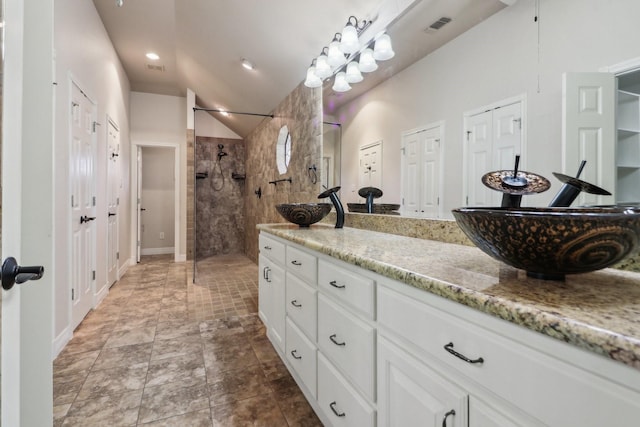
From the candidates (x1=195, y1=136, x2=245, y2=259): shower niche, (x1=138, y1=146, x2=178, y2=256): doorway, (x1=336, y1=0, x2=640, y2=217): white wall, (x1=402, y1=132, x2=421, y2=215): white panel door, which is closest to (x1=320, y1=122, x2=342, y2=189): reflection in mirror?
(x1=336, y1=0, x2=640, y2=217): white wall

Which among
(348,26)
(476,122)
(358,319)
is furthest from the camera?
(348,26)

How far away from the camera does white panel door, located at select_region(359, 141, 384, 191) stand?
1953 millimetres

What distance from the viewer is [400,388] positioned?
2.81 ft

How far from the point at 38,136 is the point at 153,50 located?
401 centimetres

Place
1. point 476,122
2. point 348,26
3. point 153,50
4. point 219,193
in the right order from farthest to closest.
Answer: point 219,193, point 153,50, point 348,26, point 476,122

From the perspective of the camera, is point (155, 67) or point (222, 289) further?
point (155, 67)

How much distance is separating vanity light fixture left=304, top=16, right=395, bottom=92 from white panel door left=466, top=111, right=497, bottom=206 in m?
0.84

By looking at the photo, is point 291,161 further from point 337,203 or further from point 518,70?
point 518,70

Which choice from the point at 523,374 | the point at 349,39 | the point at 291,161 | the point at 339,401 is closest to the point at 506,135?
the point at 523,374

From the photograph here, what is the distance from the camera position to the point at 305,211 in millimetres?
2111

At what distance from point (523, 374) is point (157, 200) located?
6798mm

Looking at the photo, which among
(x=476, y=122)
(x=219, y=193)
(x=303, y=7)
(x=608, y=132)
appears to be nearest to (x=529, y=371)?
(x=608, y=132)

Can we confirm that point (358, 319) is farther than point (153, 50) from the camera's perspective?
No

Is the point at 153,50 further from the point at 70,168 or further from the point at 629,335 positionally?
the point at 629,335
